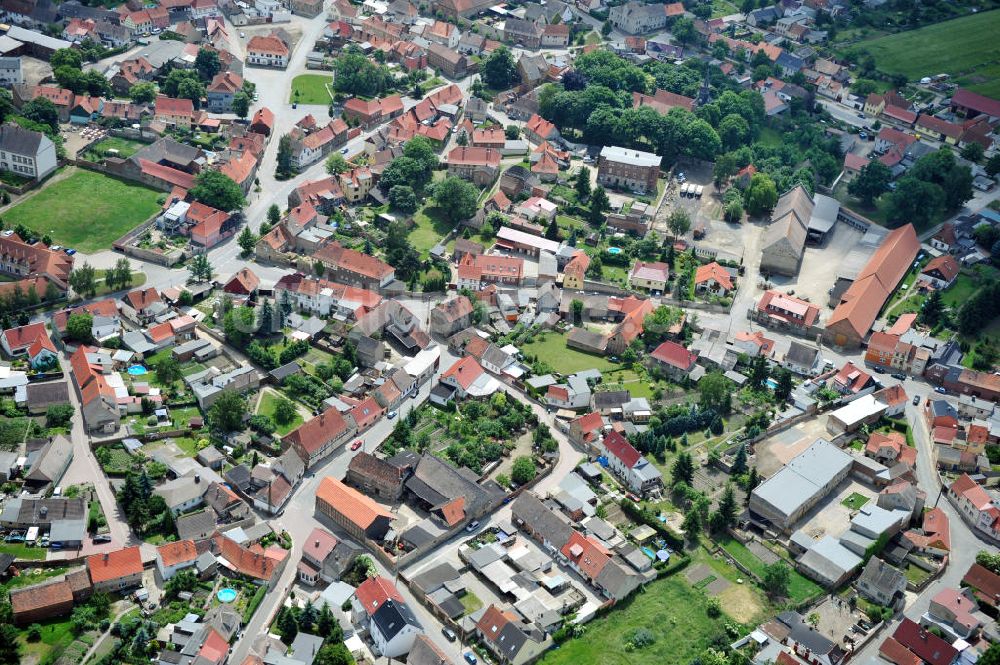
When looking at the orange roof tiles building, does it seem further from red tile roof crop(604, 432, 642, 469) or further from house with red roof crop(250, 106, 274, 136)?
house with red roof crop(250, 106, 274, 136)

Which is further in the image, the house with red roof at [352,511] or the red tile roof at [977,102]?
the red tile roof at [977,102]

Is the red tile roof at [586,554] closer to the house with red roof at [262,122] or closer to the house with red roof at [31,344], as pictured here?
the house with red roof at [31,344]

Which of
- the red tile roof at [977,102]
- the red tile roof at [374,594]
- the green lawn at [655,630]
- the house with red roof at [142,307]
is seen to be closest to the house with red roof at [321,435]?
the red tile roof at [374,594]

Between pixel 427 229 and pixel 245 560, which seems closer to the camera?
pixel 245 560

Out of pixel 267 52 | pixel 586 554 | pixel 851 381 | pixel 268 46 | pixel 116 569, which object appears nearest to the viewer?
pixel 116 569

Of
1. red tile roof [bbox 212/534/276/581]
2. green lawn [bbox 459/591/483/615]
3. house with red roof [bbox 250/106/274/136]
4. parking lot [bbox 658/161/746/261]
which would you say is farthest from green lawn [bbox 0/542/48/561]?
parking lot [bbox 658/161/746/261]

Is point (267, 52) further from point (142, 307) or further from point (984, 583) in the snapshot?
point (984, 583)

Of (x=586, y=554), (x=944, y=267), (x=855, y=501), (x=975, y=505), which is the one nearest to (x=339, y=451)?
(x=586, y=554)
